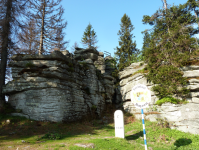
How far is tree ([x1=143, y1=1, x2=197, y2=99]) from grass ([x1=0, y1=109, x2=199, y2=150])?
416 centimetres

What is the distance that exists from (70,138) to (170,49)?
13.4 meters

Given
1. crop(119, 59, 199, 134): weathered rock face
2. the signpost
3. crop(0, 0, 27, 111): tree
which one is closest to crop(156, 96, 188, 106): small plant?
crop(119, 59, 199, 134): weathered rock face

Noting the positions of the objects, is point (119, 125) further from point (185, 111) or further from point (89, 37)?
point (89, 37)

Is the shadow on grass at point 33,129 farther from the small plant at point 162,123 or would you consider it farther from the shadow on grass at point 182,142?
the shadow on grass at point 182,142

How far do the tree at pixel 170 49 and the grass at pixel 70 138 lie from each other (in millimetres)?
4155

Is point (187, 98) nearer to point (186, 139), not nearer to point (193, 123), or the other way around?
point (193, 123)

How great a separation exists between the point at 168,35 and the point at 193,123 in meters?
9.83


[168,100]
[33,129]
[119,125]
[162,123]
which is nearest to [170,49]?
[168,100]

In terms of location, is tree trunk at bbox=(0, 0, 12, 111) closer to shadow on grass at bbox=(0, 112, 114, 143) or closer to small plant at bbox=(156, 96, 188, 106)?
shadow on grass at bbox=(0, 112, 114, 143)

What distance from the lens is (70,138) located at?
9383 millimetres

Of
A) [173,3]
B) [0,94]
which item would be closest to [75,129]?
[0,94]

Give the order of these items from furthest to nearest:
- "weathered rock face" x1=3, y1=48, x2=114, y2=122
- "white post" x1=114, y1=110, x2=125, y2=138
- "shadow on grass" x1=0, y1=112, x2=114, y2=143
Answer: "weathered rock face" x1=3, y1=48, x2=114, y2=122, "white post" x1=114, y1=110, x2=125, y2=138, "shadow on grass" x1=0, y1=112, x2=114, y2=143

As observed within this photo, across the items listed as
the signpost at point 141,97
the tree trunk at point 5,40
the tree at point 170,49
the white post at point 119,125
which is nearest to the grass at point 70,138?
the white post at point 119,125

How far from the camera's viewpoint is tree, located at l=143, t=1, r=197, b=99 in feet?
44.4
